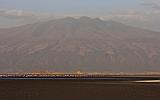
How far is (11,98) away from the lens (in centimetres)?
5794

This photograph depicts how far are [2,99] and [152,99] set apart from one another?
17440 millimetres

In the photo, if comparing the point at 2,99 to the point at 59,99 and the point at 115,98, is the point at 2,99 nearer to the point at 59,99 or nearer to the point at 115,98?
the point at 59,99

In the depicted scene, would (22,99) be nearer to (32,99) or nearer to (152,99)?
(32,99)

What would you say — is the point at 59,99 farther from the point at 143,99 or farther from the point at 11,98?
the point at 143,99

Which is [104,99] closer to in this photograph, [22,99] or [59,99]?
[59,99]

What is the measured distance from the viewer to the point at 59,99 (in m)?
58.2

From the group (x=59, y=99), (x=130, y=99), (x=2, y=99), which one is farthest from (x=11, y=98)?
(x=130, y=99)

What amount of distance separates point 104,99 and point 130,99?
10.1 ft

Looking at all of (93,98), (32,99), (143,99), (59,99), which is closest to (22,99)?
(32,99)

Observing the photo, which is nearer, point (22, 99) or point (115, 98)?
point (22, 99)

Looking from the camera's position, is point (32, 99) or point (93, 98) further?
point (93, 98)

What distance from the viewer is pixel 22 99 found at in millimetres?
55906

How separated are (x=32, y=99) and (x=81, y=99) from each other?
568cm

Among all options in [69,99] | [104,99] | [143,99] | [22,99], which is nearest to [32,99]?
[22,99]
